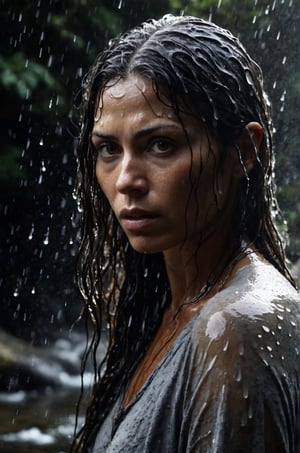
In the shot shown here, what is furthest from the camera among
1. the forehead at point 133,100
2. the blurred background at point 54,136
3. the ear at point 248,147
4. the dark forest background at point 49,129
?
the dark forest background at point 49,129

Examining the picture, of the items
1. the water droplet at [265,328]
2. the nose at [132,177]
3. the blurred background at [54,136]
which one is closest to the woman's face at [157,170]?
the nose at [132,177]

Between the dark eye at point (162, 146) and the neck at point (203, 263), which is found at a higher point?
the dark eye at point (162, 146)

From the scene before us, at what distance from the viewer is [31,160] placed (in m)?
7.49

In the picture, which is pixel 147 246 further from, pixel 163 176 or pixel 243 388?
pixel 243 388

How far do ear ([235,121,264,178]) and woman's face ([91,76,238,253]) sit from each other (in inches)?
1.5

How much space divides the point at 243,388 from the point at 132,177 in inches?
18.4

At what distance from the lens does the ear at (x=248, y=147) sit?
1.80 metres

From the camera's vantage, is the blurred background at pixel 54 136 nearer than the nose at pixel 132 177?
No

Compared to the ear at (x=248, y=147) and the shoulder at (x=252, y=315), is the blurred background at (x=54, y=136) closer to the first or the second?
the ear at (x=248, y=147)

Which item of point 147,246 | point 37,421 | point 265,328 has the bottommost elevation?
point 265,328

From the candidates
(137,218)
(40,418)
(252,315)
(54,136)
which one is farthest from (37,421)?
(252,315)

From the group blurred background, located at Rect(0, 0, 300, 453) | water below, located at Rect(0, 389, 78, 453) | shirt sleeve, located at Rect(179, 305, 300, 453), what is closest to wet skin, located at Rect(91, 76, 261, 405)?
shirt sleeve, located at Rect(179, 305, 300, 453)

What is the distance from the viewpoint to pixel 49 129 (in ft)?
24.6

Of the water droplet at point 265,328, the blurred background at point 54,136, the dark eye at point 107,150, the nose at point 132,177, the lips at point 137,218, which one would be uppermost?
the blurred background at point 54,136
